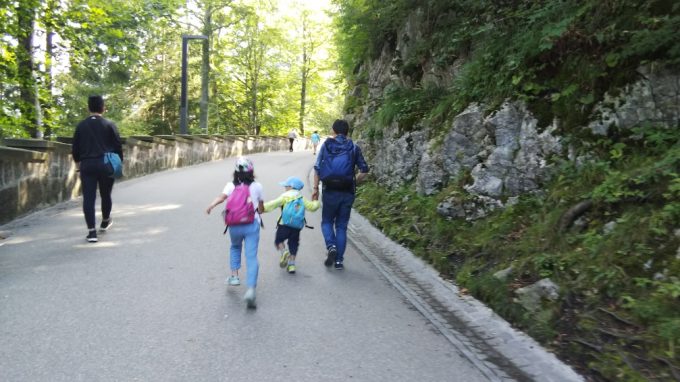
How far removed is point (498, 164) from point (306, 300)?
11.8ft

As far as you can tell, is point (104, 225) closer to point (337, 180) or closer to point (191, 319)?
point (337, 180)

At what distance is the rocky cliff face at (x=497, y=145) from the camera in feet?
19.7

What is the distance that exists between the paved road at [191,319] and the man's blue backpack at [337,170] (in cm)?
108

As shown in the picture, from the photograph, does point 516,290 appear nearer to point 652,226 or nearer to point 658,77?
point 652,226

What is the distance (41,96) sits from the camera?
1528 centimetres

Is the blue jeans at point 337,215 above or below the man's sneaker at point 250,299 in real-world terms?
above

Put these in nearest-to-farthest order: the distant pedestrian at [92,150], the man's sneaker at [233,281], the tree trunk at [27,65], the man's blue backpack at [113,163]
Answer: the man's sneaker at [233,281]
the distant pedestrian at [92,150]
the man's blue backpack at [113,163]
the tree trunk at [27,65]

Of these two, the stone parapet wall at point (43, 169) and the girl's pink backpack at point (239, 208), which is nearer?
the girl's pink backpack at point (239, 208)

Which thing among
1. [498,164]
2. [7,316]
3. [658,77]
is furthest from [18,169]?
[658,77]

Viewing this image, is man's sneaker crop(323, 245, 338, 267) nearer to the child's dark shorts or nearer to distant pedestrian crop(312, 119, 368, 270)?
distant pedestrian crop(312, 119, 368, 270)

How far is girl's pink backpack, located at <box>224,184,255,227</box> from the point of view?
5.18m

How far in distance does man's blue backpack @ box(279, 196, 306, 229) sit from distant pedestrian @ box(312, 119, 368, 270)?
1.07 feet

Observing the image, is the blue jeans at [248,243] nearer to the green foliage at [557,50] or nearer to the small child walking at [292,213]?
the small child walking at [292,213]

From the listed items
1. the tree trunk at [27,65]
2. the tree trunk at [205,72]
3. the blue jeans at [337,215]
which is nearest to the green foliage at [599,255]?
the blue jeans at [337,215]
